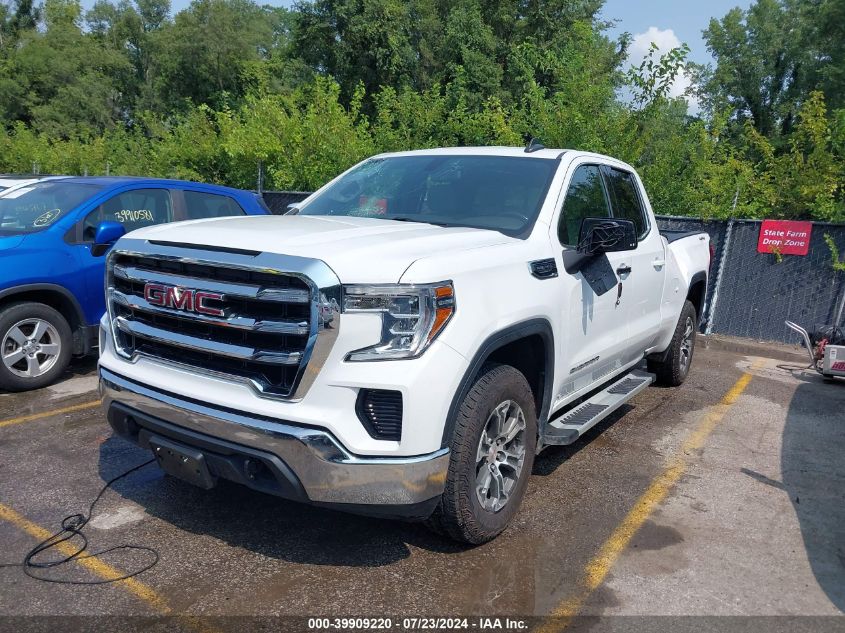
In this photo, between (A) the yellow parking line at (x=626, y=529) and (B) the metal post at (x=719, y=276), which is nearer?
(A) the yellow parking line at (x=626, y=529)

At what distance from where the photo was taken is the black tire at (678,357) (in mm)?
6434

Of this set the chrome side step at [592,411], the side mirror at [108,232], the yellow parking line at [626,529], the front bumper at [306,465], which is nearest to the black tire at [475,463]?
the front bumper at [306,465]

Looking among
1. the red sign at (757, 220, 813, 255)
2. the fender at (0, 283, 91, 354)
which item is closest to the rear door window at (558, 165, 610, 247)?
the fender at (0, 283, 91, 354)

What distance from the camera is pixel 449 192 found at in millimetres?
4238

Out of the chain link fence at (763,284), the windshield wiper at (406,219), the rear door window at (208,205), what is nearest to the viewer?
the windshield wiper at (406,219)

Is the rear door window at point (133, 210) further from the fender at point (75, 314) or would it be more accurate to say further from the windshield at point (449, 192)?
the windshield at point (449, 192)

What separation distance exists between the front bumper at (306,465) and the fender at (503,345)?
0.58 feet

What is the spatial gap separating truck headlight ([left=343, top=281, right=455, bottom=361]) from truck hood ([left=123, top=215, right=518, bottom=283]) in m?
0.05

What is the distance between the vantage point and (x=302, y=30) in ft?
100

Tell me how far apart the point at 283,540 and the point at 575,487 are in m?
1.86

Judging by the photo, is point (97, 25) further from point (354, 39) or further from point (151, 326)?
point (151, 326)

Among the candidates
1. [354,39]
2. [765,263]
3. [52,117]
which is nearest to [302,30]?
[354,39]

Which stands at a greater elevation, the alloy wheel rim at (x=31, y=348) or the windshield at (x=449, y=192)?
the windshield at (x=449, y=192)

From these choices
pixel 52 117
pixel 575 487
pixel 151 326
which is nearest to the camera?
pixel 151 326
